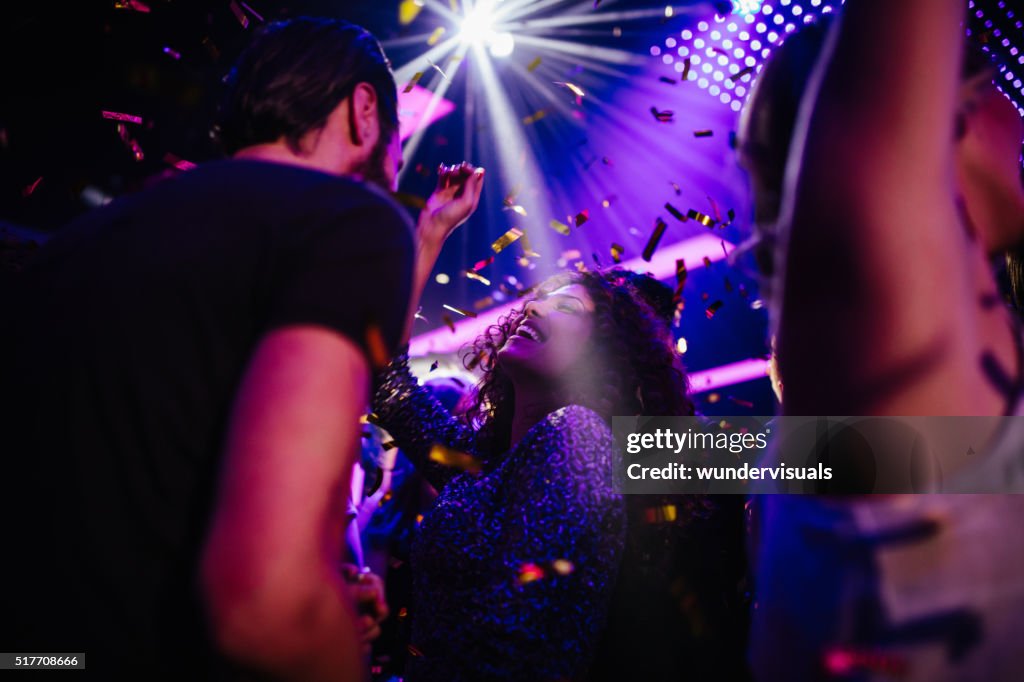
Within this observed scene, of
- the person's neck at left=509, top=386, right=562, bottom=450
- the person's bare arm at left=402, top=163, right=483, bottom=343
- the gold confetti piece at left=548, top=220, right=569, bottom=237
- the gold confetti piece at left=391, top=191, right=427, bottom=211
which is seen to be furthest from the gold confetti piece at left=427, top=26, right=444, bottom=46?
the gold confetti piece at left=391, top=191, right=427, bottom=211

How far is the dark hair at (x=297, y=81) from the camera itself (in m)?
1.21

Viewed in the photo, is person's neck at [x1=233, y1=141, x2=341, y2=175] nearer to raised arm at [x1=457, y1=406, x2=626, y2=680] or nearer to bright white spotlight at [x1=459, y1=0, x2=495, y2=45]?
raised arm at [x1=457, y1=406, x2=626, y2=680]

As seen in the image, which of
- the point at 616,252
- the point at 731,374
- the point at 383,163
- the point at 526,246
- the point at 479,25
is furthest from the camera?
the point at 731,374

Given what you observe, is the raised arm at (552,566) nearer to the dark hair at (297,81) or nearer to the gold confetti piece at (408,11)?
the dark hair at (297,81)

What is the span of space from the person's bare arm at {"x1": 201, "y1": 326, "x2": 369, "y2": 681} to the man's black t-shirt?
59 mm

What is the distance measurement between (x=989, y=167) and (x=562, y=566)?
1443 millimetres

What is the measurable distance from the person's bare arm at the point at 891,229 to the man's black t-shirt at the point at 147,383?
0.55m

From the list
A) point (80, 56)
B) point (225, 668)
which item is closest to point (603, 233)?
point (80, 56)

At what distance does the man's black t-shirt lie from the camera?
724 millimetres

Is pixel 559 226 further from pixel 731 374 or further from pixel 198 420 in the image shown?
pixel 198 420

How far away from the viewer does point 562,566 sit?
5.75ft

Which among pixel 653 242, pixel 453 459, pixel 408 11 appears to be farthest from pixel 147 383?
pixel 408 11

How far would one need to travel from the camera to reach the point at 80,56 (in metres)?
3.05

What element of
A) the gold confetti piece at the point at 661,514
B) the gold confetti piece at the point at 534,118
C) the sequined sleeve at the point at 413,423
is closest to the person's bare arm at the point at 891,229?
the gold confetti piece at the point at 661,514
